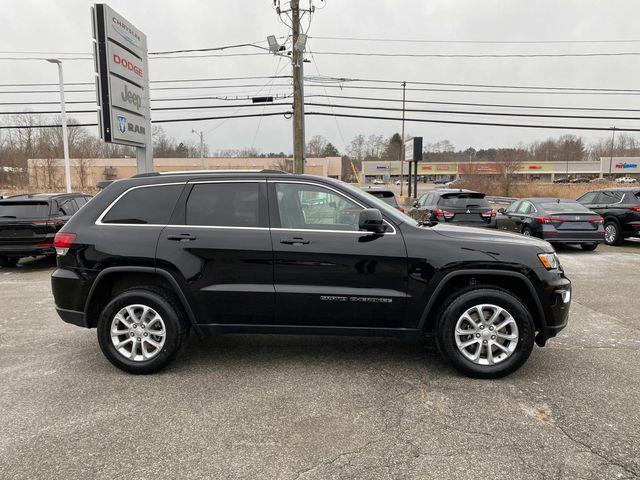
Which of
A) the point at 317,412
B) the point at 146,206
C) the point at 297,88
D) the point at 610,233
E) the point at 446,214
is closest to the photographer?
the point at 317,412

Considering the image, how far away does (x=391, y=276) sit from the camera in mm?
3619

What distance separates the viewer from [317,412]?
315 centimetres

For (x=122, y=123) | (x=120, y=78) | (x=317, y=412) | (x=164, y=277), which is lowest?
(x=317, y=412)

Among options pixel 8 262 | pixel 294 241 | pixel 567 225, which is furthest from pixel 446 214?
pixel 8 262

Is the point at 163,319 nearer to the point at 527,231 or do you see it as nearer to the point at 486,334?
the point at 486,334

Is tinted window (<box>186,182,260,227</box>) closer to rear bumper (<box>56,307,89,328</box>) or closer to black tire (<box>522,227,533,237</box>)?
rear bumper (<box>56,307,89,328</box>)

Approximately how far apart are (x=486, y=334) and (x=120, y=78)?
11.7 meters

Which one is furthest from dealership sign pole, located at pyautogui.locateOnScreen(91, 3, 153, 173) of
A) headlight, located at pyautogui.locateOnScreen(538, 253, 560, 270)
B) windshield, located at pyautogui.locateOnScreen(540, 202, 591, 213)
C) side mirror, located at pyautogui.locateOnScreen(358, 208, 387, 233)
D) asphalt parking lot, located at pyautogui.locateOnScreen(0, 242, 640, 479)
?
windshield, located at pyautogui.locateOnScreen(540, 202, 591, 213)

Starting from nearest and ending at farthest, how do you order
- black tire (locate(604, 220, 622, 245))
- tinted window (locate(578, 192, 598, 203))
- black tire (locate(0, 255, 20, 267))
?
black tire (locate(0, 255, 20, 267)), black tire (locate(604, 220, 622, 245)), tinted window (locate(578, 192, 598, 203))

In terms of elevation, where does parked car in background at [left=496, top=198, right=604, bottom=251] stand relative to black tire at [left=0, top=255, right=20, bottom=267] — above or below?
above

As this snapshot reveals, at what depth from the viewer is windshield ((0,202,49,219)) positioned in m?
8.85

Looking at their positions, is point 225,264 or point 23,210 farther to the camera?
point 23,210

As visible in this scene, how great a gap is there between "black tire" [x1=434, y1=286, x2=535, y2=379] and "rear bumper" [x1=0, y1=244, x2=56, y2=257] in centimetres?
854

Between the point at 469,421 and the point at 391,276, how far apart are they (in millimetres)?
1241
